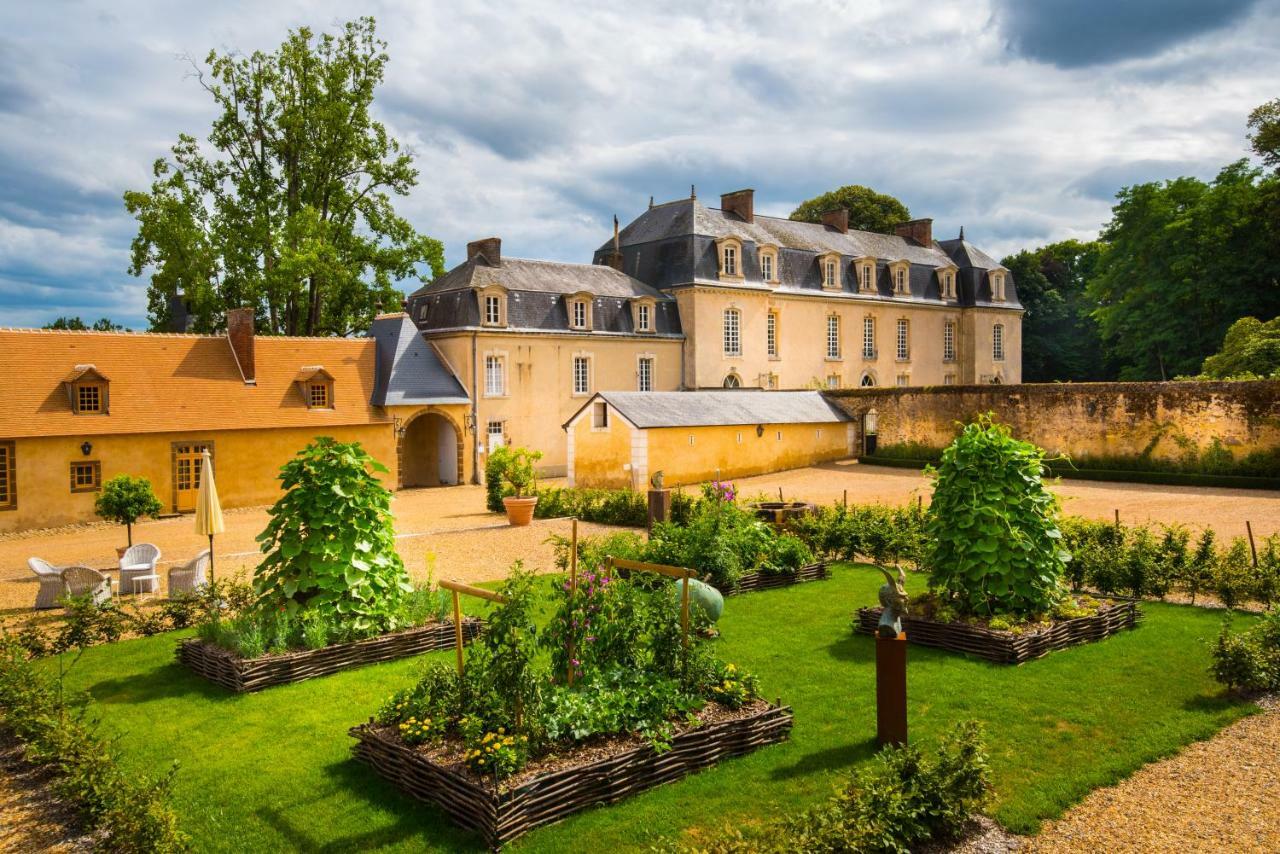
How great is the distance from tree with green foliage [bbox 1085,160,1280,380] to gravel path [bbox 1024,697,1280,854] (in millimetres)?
35996

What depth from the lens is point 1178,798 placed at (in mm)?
6391

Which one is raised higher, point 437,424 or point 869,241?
point 869,241

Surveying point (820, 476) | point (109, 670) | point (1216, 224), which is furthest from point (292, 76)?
point (1216, 224)

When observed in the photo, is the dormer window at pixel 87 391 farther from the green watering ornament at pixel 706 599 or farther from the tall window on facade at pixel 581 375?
the green watering ornament at pixel 706 599

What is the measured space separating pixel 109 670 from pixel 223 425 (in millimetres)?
15337

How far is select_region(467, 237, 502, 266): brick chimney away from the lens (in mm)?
31391

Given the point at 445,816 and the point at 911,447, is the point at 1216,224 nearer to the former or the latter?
the point at 911,447

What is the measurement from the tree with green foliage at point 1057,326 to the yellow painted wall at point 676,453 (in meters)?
31.8

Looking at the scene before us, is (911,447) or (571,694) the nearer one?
(571,694)

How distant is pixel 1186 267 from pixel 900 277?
11.2 meters

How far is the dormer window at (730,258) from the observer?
3531cm

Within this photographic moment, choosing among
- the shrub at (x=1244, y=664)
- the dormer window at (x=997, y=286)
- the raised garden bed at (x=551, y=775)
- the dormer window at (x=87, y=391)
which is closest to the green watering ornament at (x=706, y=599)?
the raised garden bed at (x=551, y=775)

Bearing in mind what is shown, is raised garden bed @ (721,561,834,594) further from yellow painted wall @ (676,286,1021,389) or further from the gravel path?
yellow painted wall @ (676,286,1021,389)

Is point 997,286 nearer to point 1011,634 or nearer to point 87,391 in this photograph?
point 87,391
